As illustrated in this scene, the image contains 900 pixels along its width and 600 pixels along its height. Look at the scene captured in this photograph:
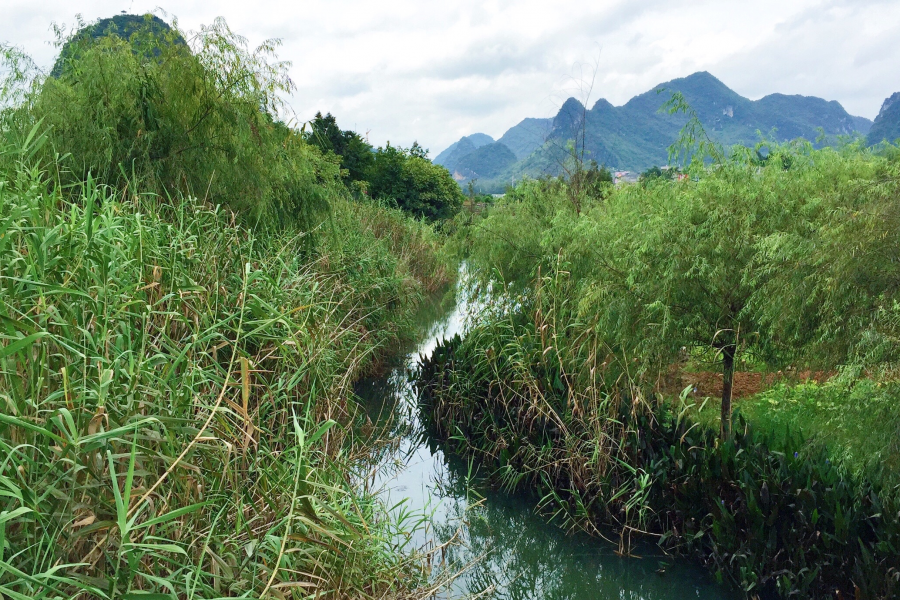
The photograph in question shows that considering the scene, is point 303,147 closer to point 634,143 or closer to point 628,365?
point 628,365

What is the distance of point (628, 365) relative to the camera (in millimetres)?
5758

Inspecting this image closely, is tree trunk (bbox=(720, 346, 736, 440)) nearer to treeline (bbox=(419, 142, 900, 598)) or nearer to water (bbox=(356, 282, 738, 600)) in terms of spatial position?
treeline (bbox=(419, 142, 900, 598))

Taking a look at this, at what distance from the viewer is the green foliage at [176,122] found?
6.10 metres

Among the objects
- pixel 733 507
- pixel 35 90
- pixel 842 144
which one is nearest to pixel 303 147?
pixel 35 90

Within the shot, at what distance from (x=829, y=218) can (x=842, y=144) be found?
7.26 ft

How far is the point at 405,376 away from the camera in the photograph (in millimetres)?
9227

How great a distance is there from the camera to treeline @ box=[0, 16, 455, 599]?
221 cm

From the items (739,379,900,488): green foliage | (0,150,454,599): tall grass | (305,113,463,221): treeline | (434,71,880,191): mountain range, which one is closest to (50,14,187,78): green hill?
(0,150,454,599): tall grass

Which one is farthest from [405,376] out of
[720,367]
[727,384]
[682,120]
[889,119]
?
[682,120]

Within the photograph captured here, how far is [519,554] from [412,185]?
82.6ft

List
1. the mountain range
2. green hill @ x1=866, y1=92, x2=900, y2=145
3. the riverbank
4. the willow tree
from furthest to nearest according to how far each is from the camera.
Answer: the mountain range
green hill @ x1=866, y1=92, x2=900, y2=145
the willow tree
the riverbank

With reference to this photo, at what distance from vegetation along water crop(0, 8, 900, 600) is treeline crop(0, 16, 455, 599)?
0.08 feet

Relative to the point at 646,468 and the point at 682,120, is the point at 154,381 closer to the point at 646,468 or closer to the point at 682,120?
the point at 646,468

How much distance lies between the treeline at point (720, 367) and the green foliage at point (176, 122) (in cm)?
286
